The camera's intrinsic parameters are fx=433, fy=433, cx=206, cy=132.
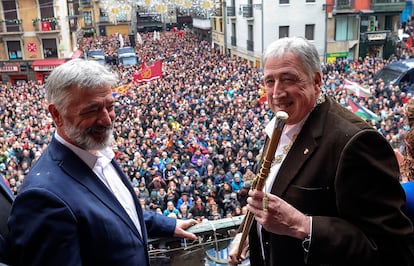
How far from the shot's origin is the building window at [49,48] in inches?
1198

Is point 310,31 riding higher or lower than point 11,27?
lower

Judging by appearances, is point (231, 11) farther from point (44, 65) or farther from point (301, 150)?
point (301, 150)

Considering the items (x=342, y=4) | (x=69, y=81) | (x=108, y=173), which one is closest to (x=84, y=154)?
(x=108, y=173)

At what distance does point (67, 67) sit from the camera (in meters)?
1.96

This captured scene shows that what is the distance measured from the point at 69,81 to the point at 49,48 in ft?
102

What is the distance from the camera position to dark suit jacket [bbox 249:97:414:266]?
1789mm

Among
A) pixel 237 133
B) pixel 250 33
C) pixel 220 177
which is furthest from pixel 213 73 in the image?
pixel 220 177

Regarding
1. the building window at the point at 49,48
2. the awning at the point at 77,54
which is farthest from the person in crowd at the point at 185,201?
the awning at the point at 77,54

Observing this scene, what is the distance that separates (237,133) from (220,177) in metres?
3.53

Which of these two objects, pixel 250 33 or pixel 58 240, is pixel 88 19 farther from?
pixel 58 240

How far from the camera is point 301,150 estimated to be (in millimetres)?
2043

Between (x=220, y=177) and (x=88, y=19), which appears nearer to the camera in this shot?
(x=220, y=177)

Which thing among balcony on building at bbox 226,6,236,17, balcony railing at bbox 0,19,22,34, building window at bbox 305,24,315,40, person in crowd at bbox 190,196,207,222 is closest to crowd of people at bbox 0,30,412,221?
person in crowd at bbox 190,196,207,222

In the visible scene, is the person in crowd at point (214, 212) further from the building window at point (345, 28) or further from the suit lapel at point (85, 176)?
the building window at point (345, 28)
